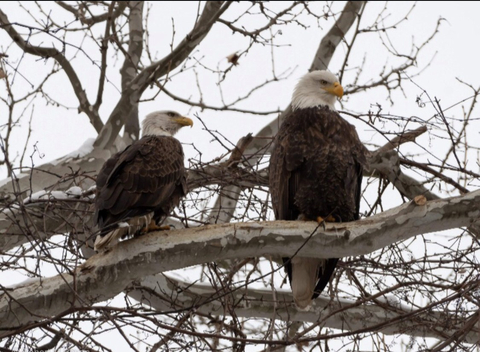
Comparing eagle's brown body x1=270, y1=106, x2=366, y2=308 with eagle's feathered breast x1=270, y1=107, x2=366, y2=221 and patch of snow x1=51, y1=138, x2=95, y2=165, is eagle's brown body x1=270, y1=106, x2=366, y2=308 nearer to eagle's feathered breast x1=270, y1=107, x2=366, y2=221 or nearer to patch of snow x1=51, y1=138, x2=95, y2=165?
eagle's feathered breast x1=270, y1=107, x2=366, y2=221

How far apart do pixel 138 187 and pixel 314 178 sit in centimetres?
130

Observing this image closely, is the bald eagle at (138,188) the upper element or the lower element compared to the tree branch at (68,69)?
lower

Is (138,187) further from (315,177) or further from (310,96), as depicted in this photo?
(310,96)

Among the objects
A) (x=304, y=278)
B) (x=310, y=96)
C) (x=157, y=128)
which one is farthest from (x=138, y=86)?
(x=304, y=278)

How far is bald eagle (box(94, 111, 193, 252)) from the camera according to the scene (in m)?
4.44

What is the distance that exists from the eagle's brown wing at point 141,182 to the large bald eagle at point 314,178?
742 mm

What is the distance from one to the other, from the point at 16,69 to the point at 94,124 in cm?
390

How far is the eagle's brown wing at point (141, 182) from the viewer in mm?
4512

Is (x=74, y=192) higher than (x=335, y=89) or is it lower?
lower

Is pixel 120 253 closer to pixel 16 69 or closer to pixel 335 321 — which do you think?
pixel 16 69

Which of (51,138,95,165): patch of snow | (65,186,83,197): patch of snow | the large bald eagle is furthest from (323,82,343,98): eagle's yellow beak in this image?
(51,138,95,165): patch of snow

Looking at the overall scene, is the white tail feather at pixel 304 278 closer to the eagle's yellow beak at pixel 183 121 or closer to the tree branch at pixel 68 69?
A: the eagle's yellow beak at pixel 183 121

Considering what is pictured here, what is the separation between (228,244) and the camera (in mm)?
4059

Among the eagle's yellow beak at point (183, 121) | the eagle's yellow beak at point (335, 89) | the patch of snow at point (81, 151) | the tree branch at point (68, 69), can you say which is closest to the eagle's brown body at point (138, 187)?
the eagle's yellow beak at point (183, 121)
